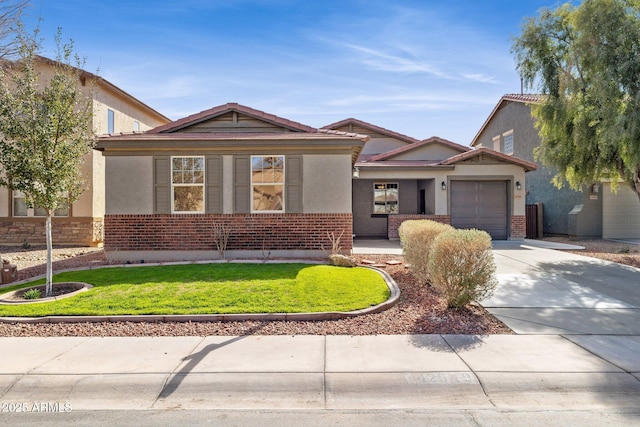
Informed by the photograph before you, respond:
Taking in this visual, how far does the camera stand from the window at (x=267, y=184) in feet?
36.2

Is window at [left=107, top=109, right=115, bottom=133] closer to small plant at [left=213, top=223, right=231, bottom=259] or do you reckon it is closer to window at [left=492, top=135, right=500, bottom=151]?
small plant at [left=213, top=223, right=231, bottom=259]

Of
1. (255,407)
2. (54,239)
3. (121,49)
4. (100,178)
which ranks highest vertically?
(121,49)

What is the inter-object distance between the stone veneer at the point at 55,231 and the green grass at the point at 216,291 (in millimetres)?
6686

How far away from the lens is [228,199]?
11.0 metres

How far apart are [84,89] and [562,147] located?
16.7 metres

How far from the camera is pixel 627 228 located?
18375 millimetres

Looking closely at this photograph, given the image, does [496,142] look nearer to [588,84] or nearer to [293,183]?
[588,84]

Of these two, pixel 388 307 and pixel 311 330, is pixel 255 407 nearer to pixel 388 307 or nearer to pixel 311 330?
pixel 311 330

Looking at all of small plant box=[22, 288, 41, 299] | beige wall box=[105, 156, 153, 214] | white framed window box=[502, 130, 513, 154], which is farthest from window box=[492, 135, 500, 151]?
small plant box=[22, 288, 41, 299]

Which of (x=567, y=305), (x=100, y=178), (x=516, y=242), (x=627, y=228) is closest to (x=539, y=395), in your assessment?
(x=567, y=305)

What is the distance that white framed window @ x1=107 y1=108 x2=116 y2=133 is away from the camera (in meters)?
16.2

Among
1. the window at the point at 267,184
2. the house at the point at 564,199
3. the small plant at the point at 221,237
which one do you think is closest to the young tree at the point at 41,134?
the small plant at the point at 221,237

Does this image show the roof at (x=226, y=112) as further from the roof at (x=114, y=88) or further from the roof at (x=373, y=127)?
the roof at (x=373, y=127)

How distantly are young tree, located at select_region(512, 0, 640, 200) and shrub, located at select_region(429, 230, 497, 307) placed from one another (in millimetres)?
6771
